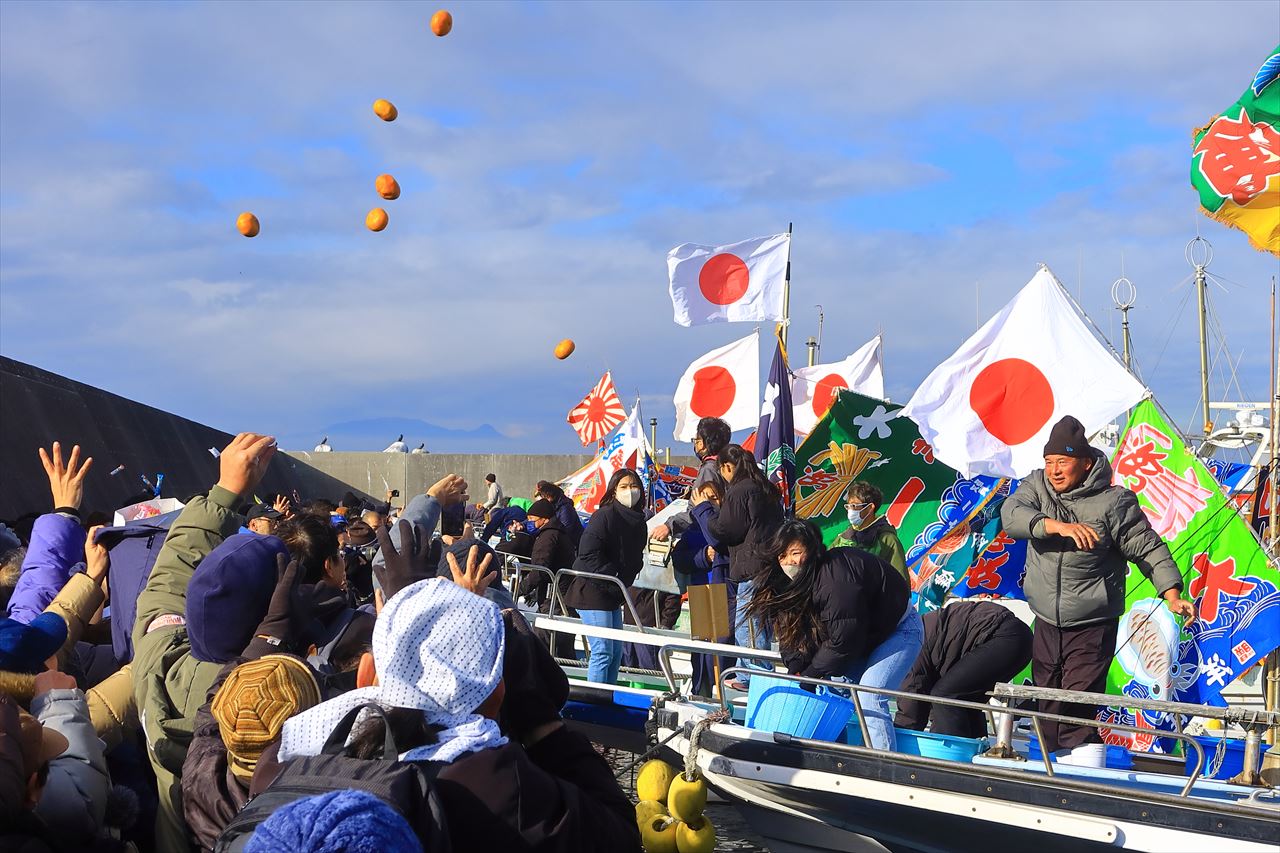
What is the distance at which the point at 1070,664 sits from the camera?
6.61 meters

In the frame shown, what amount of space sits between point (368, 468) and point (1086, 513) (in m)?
30.9

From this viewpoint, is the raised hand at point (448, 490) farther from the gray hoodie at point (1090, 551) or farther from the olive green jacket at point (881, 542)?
the olive green jacket at point (881, 542)

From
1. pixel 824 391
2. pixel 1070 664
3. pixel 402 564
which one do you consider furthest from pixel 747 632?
pixel 824 391

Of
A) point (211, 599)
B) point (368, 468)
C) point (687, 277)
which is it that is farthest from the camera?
point (368, 468)

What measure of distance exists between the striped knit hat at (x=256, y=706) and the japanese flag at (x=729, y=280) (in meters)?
10.1

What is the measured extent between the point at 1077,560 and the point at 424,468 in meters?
31.2

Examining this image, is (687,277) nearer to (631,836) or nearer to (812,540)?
(812,540)

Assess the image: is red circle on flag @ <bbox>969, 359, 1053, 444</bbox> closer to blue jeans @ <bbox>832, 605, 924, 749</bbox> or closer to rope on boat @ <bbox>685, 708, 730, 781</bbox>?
blue jeans @ <bbox>832, 605, 924, 749</bbox>

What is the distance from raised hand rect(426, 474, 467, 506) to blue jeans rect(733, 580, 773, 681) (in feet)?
6.82

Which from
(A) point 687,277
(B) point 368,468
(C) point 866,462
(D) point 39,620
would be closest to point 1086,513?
(C) point 866,462

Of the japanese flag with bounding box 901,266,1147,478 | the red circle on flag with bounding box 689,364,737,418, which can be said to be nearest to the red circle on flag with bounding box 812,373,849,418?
the red circle on flag with bounding box 689,364,737,418

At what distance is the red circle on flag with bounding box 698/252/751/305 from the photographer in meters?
13.4

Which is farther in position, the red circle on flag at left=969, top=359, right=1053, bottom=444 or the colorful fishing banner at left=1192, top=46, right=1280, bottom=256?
the red circle on flag at left=969, top=359, right=1053, bottom=444

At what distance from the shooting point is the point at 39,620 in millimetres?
4250
